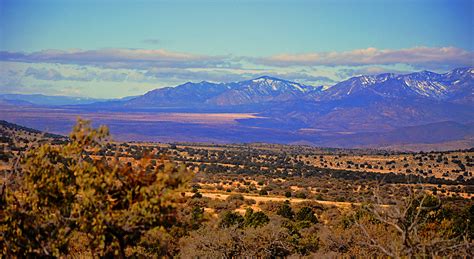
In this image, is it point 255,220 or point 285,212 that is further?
point 285,212

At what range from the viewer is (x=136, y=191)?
29.4 feet

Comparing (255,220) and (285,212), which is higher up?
(255,220)

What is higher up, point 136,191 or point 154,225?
point 136,191

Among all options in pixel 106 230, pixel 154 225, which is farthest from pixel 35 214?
pixel 154 225

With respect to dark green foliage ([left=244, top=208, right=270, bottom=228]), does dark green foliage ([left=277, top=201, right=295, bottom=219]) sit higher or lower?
lower

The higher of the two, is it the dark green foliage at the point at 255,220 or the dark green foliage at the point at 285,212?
the dark green foliage at the point at 255,220

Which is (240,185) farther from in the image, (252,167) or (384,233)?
(384,233)

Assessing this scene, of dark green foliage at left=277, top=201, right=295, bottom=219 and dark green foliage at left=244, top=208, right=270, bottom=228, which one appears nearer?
dark green foliage at left=244, top=208, right=270, bottom=228

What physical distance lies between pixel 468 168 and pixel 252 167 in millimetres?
27351

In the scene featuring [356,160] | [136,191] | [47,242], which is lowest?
[356,160]

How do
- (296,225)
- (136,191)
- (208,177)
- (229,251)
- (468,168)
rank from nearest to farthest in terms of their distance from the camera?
1. (136,191)
2. (229,251)
3. (296,225)
4. (208,177)
5. (468,168)

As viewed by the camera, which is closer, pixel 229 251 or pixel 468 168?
pixel 229 251

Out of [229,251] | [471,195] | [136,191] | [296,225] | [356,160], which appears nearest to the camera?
[136,191]

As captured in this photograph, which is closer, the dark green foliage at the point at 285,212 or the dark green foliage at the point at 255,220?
the dark green foliage at the point at 255,220
